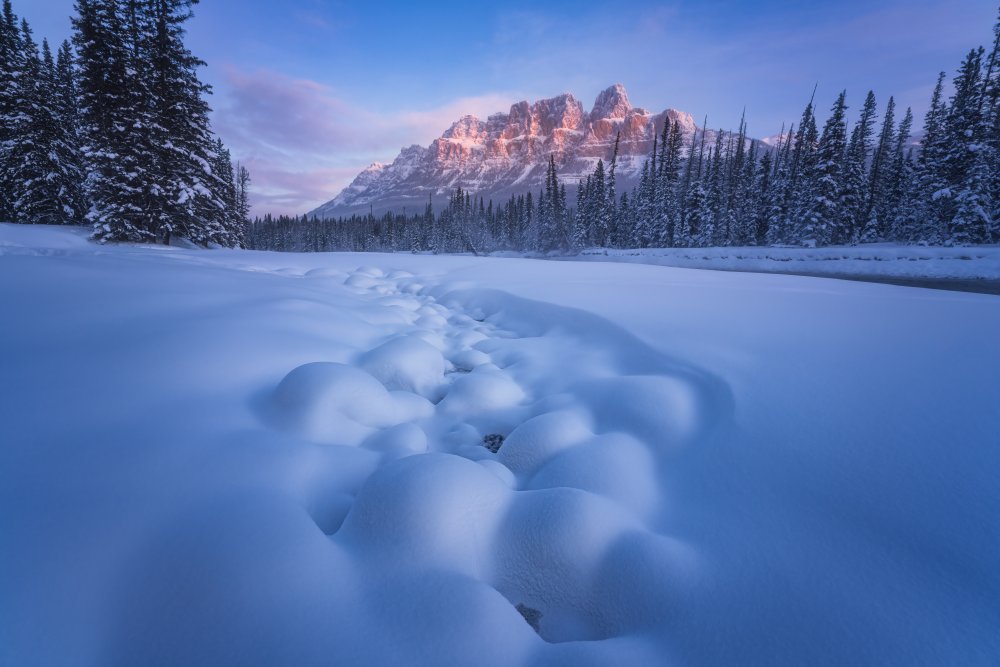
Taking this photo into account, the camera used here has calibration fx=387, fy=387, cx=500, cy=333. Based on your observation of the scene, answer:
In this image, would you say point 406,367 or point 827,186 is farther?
point 827,186

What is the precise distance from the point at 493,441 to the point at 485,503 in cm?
82

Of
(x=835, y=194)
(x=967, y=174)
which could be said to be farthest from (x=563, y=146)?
(x=967, y=174)

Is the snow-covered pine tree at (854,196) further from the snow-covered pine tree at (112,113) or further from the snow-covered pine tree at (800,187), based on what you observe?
the snow-covered pine tree at (112,113)

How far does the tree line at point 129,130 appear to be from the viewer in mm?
12812

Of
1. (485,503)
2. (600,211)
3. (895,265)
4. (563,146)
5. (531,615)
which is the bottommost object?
(531,615)

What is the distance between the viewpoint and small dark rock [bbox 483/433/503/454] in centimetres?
206

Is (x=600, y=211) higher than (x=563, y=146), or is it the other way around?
(x=563, y=146)

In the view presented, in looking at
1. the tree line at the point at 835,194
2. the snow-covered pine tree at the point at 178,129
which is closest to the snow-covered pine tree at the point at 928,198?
the tree line at the point at 835,194

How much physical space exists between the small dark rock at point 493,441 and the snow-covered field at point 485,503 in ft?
0.10

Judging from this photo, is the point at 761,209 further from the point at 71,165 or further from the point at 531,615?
the point at 71,165

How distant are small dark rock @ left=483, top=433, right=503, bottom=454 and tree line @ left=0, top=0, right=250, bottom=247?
Answer: 660 inches

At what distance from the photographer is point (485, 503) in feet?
4.25

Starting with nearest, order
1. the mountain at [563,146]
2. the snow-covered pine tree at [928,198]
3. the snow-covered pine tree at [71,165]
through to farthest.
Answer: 1. the snow-covered pine tree at [71,165]
2. the snow-covered pine tree at [928,198]
3. the mountain at [563,146]

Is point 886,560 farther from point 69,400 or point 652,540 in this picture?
point 69,400
